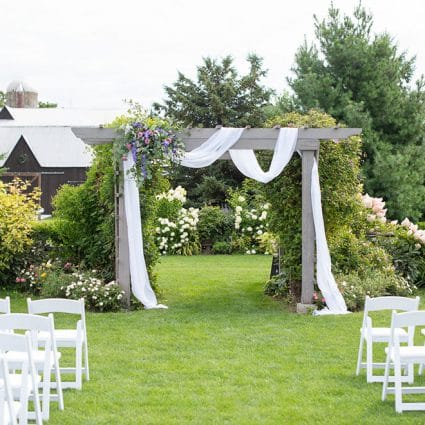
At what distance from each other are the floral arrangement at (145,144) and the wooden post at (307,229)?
1.98m

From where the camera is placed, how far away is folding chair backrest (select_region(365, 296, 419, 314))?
23.1 ft

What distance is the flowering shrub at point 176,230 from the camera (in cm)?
2083

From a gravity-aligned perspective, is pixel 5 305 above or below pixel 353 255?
above

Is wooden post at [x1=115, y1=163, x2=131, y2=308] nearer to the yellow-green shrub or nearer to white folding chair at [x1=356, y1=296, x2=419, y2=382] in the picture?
the yellow-green shrub

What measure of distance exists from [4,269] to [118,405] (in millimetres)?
7814

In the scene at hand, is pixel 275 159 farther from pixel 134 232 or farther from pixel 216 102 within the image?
pixel 216 102

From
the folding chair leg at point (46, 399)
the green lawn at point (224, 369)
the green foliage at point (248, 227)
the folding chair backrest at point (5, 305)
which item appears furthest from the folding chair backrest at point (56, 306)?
the green foliage at point (248, 227)

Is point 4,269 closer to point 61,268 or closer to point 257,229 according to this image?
point 61,268

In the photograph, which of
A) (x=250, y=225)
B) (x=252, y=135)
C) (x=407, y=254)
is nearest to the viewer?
(x=252, y=135)

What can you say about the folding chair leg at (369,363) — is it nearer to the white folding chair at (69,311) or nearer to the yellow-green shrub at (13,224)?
the white folding chair at (69,311)

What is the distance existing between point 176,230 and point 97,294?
9690mm

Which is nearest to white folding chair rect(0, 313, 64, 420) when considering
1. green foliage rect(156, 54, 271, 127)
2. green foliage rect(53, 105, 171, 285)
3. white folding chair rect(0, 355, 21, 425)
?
white folding chair rect(0, 355, 21, 425)

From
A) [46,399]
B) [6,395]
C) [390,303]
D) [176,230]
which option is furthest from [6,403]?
[176,230]

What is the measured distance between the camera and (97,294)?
11.6 metres
